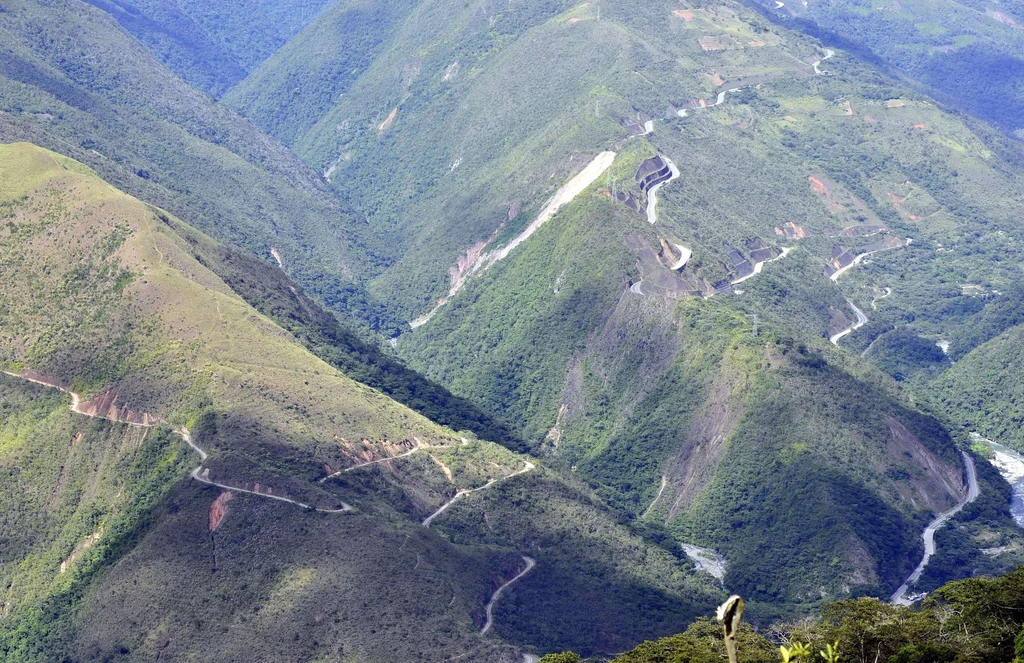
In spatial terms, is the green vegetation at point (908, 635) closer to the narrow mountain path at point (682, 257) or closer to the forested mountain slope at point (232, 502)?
the forested mountain slope at point (232, 502)

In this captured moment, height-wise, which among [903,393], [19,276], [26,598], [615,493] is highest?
[19,276]

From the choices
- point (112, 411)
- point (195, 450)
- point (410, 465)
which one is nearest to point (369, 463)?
point (410, 465)

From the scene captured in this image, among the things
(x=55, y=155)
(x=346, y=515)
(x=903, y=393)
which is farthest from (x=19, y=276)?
(x=903, y=393)

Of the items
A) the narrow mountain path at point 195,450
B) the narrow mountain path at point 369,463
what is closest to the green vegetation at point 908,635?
the narrow mountain path at point 195,450

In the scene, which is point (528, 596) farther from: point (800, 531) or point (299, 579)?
point (800, 531)

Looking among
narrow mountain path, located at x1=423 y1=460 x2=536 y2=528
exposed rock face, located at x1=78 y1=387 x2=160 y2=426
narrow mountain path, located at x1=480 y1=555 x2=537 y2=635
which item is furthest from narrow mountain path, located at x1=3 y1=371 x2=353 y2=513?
narrow mountain path, located at x1=480 y1=555 x2=537 y2=635

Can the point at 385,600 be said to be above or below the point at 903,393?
above
